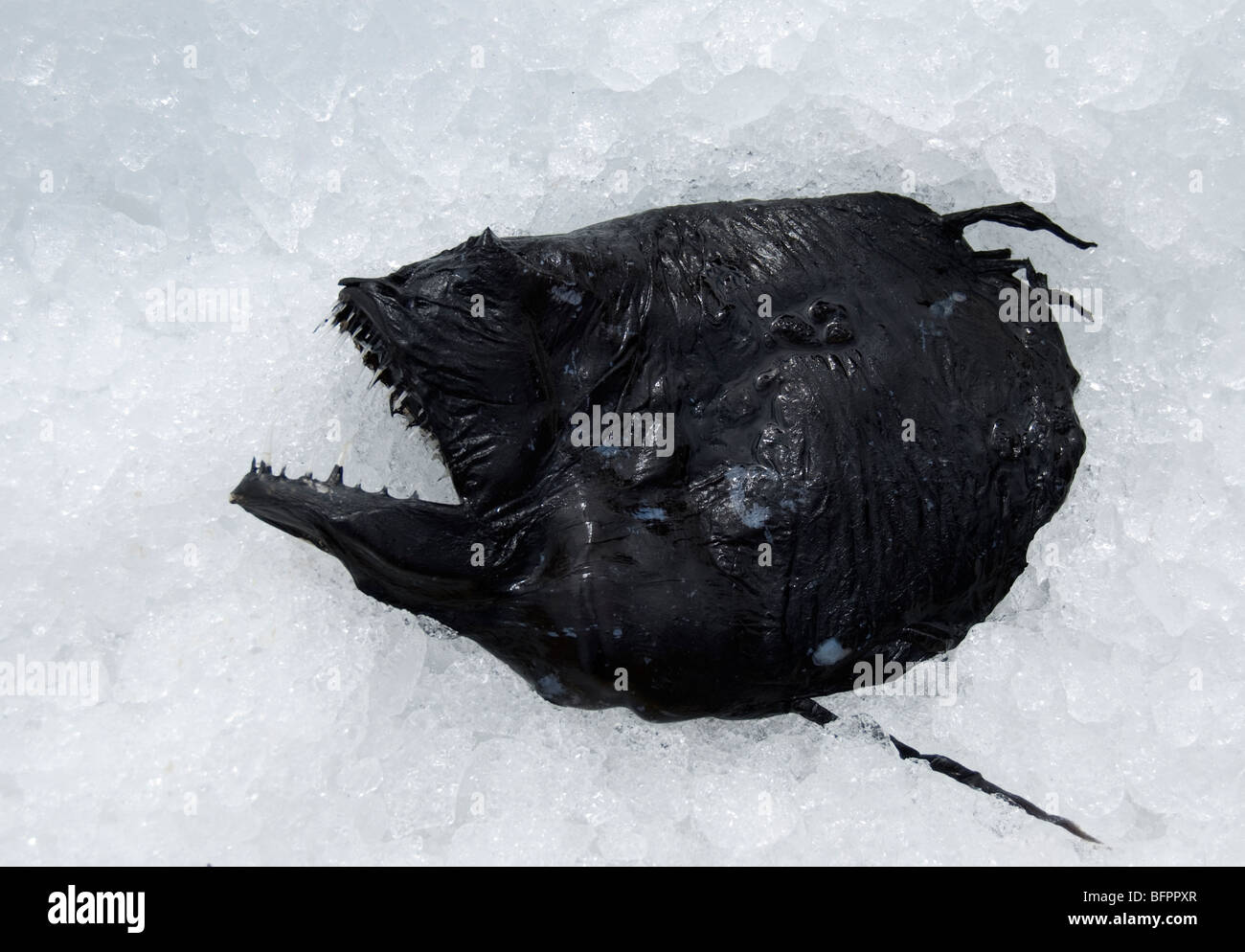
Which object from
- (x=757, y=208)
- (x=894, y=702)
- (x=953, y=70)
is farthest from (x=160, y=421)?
(x=953, y=70)

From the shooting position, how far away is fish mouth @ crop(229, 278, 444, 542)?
240 cm

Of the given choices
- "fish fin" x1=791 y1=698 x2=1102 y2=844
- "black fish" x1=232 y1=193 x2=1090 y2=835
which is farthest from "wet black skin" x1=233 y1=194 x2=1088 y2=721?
"fish fin" x1=791 y1=698 x2=1102 y2=844

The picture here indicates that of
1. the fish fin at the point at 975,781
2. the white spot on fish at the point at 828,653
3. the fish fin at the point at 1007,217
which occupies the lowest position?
the fish fin at the point at 975,781

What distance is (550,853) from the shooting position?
2930mm

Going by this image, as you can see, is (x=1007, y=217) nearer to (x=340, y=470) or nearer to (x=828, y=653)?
(x=828, y=653)

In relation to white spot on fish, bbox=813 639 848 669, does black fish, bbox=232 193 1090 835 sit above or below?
above

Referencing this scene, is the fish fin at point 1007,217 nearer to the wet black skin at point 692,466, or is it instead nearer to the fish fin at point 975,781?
the wet black skin at point 692,466

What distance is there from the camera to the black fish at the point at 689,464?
241 cm

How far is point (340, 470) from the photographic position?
2.46 m

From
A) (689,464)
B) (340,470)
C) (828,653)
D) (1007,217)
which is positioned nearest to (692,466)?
(689,464)

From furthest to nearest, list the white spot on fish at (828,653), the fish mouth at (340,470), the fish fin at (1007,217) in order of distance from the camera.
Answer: the fish fin at (1007,217) → the white spot on fish at (828,653) → the fish mouth at (340,470)

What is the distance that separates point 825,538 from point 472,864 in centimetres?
133

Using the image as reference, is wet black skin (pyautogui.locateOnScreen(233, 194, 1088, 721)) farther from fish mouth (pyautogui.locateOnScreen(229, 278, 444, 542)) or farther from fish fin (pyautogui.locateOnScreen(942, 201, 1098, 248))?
fish fin (pyautogui.locateOnScreen(942, 201, 1098, 248))

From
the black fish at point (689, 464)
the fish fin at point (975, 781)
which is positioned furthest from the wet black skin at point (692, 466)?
the fish fin at point (975, 781)
